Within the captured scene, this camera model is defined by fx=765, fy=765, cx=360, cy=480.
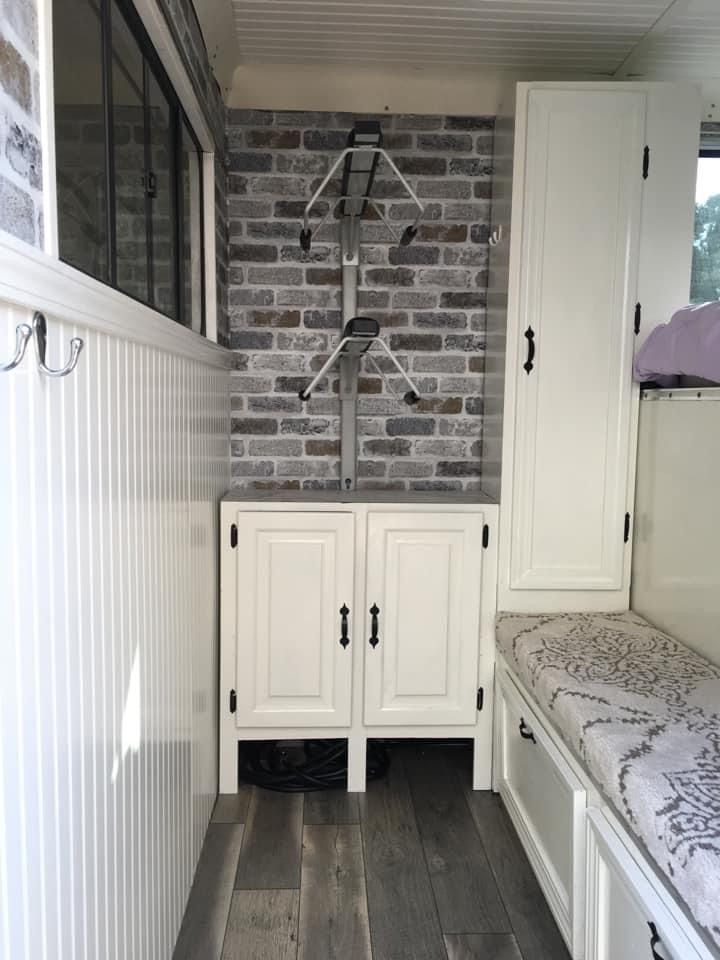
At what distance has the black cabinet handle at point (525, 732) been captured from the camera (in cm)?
202

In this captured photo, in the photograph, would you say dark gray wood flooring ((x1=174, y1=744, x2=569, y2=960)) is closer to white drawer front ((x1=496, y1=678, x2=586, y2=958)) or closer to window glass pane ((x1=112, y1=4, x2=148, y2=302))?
white drawer front ((x1=496, y1=678, x2=586, y2=958))

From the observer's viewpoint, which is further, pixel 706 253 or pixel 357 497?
pixel 706 253

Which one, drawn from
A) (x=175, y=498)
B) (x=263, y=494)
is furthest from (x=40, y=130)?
(x=263, y=494)

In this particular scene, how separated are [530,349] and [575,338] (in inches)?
5.6

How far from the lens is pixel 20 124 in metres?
0.88

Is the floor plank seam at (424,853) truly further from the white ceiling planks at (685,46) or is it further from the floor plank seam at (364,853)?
the white ceiling planks at (685,46)

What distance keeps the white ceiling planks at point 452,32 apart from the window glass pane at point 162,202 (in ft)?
1.80

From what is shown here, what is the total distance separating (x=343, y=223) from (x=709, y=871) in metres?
2.10

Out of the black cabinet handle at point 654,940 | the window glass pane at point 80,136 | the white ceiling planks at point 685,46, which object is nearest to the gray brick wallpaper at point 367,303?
the white ceiling planks at point 685,46

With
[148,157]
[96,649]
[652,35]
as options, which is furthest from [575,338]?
[96,649]

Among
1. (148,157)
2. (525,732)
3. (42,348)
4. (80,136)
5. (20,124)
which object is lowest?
(525,732)

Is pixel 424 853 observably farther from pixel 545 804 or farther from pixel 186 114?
pixel 186 114

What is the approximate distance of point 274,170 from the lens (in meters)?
2.67

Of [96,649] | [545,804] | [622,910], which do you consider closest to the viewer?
[96,649]
